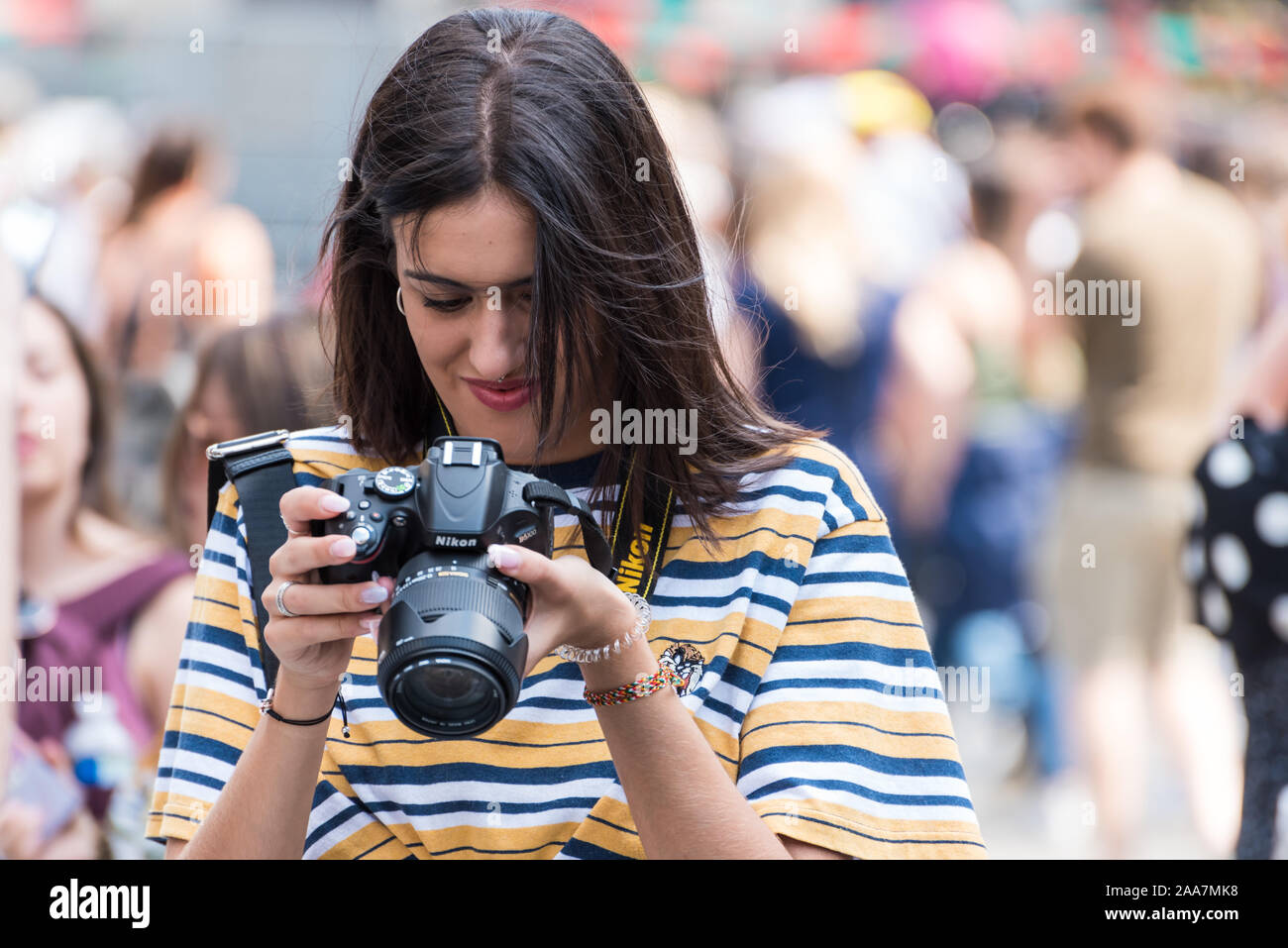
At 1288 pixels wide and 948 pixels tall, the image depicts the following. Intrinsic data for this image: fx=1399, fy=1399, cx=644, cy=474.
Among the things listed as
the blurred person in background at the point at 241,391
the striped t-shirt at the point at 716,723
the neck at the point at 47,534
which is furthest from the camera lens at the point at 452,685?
the neck at the point at 47,534

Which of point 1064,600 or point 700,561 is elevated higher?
point 1064,600

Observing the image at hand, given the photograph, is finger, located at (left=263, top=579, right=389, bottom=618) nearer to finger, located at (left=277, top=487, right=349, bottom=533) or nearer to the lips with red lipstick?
finger, located at (left=277, top=487, right=349, bottom=533)

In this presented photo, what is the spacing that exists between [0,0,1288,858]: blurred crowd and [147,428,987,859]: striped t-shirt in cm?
142

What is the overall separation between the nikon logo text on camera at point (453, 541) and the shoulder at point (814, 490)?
392 mm

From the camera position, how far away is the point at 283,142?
5.79 metres

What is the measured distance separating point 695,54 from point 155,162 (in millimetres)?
2318

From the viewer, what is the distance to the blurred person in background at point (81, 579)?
8.82 feet

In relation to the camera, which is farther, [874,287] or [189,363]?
[874,287]

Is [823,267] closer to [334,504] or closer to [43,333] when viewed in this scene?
[43,333]

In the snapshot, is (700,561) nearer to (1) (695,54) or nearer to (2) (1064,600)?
(2) (1064,600)

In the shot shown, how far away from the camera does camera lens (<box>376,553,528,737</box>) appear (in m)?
1.18

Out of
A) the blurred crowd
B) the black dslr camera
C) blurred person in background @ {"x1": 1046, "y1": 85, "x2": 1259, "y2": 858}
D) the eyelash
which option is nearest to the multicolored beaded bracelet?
Result: the black dslr camera

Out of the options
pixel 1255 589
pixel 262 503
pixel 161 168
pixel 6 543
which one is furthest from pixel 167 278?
pixel 1255 589
